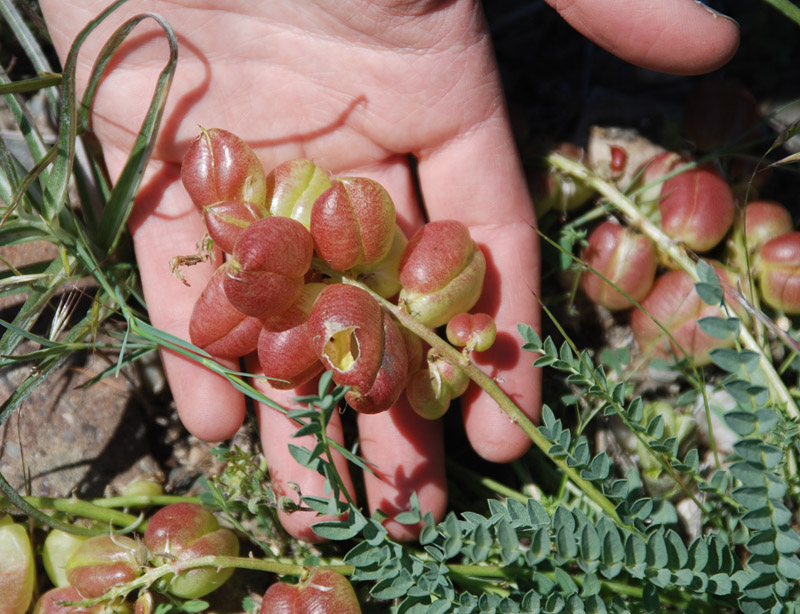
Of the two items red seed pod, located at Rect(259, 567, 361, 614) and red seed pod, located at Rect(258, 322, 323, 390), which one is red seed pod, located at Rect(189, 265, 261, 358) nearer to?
red seed pod, located at Rect(258, 322, 323, 390)

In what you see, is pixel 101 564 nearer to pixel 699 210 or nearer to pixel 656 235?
pixel 656 235

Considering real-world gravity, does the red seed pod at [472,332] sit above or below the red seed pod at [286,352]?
below

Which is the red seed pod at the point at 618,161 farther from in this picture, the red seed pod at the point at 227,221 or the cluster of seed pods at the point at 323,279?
the red seed pod at the point at 227,221

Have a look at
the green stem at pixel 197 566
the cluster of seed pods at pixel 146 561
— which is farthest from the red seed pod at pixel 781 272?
the cluster of seed pods at pixel 146 561

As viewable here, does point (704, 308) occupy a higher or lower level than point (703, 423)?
higher

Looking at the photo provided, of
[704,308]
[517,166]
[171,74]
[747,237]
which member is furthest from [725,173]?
[171,74]

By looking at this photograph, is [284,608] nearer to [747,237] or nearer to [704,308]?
[704,308]

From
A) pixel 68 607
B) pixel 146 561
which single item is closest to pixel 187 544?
pixel 146 561
